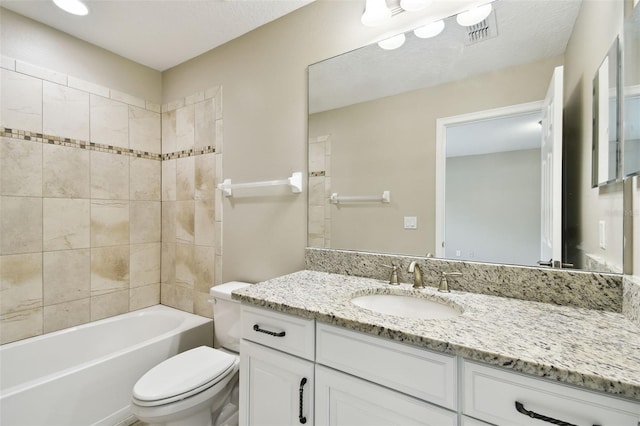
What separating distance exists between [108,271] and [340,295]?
197 centimetres

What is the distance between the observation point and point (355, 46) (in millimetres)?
1592

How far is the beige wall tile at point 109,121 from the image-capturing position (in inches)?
84.7

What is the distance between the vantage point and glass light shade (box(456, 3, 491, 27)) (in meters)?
1.25

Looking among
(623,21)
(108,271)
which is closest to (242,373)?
(108,271)

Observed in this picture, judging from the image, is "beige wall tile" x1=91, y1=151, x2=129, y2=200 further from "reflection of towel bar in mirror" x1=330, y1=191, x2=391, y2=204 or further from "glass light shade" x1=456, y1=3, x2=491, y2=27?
"glass light shade" x1=456, y1=3, x2=491, y2=27

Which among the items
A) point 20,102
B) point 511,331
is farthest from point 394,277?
point 20,102

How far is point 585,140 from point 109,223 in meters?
2.82

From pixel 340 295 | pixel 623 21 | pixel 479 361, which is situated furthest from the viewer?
pixel 340 295

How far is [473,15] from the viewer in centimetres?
127

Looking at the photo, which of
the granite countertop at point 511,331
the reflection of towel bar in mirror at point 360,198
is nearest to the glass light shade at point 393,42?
the reflection of towel bar in mirror at point 360,198

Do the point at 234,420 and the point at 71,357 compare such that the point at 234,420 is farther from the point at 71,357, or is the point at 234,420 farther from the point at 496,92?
the point at 496,92

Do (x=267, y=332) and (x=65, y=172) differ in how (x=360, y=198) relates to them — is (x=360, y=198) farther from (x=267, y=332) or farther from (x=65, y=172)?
(x=65, y=172)

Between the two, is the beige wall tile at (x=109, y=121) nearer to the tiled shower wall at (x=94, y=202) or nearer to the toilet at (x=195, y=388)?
the tiled shower wall at (x=94, y=202)

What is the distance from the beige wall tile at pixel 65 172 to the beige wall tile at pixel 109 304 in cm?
Answer: 76
